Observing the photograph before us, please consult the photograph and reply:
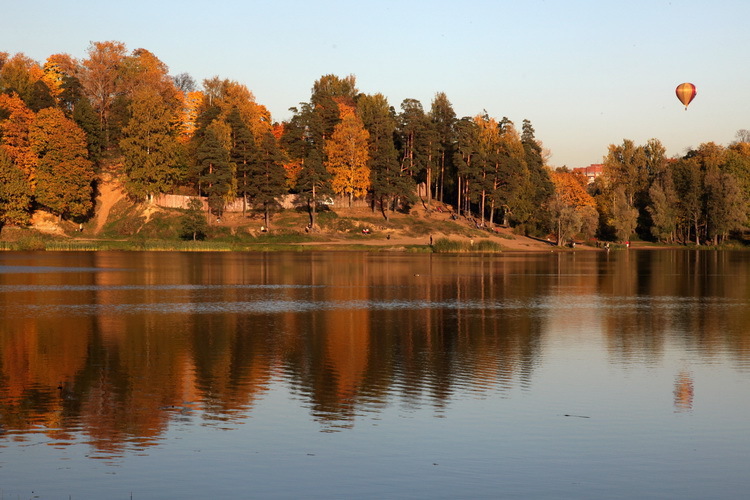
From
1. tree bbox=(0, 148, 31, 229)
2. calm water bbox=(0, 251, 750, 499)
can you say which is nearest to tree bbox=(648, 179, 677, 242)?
tree bbox=(0, 148, 31, 229)

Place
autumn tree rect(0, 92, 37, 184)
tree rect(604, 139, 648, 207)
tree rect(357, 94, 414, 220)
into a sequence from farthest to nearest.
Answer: tree rect(604, 139, 648, 207), tree rect(357, 94, 414, 220), autumn tree rect(0, 92, 37, 184)

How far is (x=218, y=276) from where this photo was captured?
2633 inches

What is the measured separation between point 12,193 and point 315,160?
139 ft

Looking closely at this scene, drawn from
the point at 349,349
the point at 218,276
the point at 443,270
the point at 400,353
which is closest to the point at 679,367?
the point at 400,353

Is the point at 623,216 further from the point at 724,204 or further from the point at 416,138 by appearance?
the point at 416,138

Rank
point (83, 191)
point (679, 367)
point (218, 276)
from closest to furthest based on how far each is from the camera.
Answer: point (679, 367) < point (218, 276) < point (83, 191)

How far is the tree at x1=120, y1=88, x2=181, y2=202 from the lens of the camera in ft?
387

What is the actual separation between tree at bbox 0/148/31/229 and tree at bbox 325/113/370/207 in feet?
145

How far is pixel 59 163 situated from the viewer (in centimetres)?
11412

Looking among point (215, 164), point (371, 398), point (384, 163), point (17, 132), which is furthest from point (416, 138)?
point (371, 398)

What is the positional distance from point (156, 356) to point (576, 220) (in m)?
113

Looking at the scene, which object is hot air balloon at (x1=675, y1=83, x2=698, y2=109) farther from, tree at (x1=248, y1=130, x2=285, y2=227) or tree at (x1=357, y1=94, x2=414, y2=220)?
tree at (x1=248, y1=130, x2=285, y2=227)

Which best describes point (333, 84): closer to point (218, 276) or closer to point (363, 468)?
point (218, 276)

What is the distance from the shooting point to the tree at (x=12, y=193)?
354 feet
